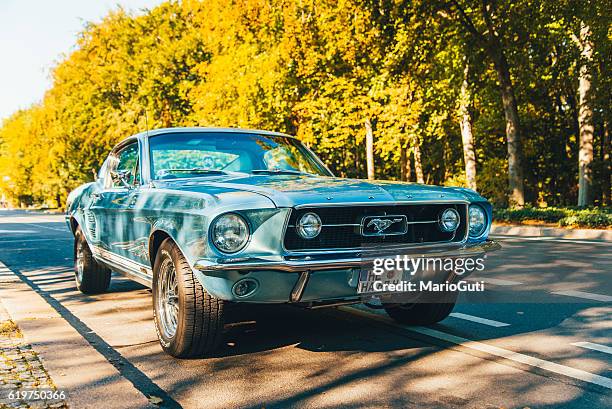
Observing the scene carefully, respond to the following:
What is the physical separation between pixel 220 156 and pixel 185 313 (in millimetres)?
1862

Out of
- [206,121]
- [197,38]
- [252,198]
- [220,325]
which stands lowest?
[220,325]

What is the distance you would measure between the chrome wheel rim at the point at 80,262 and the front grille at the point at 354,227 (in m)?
4.10

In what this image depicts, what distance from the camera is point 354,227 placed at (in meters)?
4.38

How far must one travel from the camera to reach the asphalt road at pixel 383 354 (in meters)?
3.75

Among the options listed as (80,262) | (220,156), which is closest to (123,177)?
(220,156)

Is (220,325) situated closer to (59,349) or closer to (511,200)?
(59,349)

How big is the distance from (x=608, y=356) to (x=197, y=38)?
124 feet

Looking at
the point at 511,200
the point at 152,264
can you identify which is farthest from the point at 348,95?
the point at 152,264

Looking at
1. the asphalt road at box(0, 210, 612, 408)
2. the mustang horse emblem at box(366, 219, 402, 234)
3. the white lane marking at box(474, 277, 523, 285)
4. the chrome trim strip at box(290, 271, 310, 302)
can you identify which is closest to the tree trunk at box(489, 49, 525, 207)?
the white lane marking at box(474, 277, 523, 285)

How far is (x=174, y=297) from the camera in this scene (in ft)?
15.5

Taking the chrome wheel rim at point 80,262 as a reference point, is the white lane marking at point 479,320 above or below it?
below

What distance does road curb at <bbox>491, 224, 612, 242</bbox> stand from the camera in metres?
15.3

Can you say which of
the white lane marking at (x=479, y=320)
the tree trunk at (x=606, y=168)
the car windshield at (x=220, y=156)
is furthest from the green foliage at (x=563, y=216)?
the car windshield at (x=220, y=156)

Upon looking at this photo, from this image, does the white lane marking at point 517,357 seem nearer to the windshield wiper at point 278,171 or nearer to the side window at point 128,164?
the windshield wiper at point 278,171
